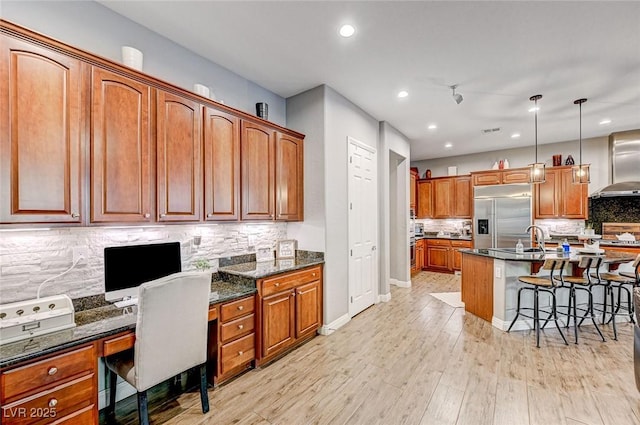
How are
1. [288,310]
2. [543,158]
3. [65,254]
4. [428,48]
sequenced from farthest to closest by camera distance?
[543,158] → [288,310] → [428,48] → [65,254]

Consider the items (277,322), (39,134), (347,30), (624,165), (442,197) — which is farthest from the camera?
(442,197)

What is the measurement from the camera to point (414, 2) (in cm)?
212

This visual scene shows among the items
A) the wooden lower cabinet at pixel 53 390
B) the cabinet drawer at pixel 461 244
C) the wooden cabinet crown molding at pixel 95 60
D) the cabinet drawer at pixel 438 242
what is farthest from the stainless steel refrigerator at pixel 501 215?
the wooden lower cabinet at pixel 53 390

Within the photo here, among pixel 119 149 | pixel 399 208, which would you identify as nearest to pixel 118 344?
pixel 119 149

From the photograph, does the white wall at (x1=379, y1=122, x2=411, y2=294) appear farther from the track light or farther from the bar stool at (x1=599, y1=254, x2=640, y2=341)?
the bar stool at (x1=599, y1=254, x2=640, y2=341)

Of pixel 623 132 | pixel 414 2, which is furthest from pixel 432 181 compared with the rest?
pixel 414 2

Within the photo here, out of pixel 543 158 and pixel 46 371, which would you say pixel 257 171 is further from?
pixel 543 158

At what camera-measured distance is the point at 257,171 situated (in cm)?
310

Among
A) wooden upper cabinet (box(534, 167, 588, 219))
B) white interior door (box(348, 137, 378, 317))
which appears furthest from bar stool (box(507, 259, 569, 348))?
wooden upper cabinet (box(534, 167, 588, 219))

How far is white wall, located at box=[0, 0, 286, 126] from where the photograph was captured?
191cm

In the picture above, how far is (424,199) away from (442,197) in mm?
477

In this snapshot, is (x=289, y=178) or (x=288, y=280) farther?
(x=289, y=178)

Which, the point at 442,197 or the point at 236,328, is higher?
the point at 442,197

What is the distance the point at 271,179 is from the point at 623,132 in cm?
684
